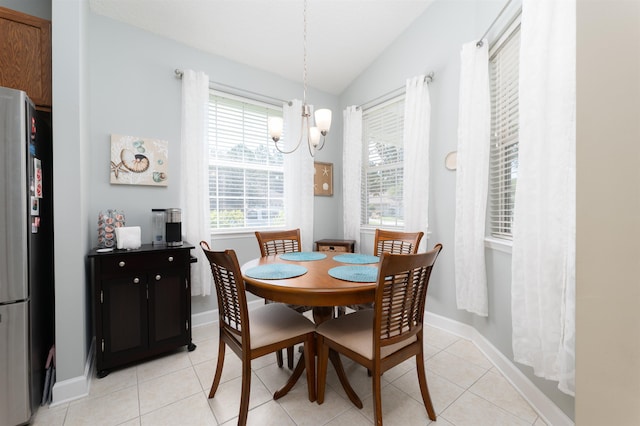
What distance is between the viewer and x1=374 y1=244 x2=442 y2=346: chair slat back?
119 cm

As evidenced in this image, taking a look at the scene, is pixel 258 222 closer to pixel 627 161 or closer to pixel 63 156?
pixel 63 156

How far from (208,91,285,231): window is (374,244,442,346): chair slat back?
2192 mm

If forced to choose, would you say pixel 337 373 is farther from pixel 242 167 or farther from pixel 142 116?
pixel 142 116

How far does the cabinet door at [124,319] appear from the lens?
6.08 feet

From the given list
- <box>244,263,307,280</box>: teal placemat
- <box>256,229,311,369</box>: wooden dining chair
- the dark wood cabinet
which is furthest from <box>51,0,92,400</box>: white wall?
<box>256,229,311,369</box>: wooden dining chair

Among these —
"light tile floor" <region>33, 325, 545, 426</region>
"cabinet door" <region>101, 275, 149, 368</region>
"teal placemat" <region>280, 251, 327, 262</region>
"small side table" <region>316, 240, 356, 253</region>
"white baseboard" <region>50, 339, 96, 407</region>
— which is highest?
"teal placemat" <region>280, 251, 327, 262</region>

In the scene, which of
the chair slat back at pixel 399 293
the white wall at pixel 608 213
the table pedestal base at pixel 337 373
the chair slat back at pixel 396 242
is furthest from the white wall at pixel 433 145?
the table pedestal base at pixel 337 373

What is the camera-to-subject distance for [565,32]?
115 centimetres

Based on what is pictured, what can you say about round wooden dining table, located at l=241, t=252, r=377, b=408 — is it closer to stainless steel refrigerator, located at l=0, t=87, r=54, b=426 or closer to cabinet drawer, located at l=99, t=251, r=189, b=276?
cabinet drawer, located at l=99, t=251, r=189, b=276

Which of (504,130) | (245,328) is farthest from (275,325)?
(504,130)

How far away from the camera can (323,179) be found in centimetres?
365

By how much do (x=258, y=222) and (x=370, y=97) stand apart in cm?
213

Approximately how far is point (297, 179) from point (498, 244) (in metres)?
2.18

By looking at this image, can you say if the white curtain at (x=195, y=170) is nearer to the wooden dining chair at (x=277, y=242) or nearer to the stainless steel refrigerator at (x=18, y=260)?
the wooden dining chair at (x=277, y=242)
